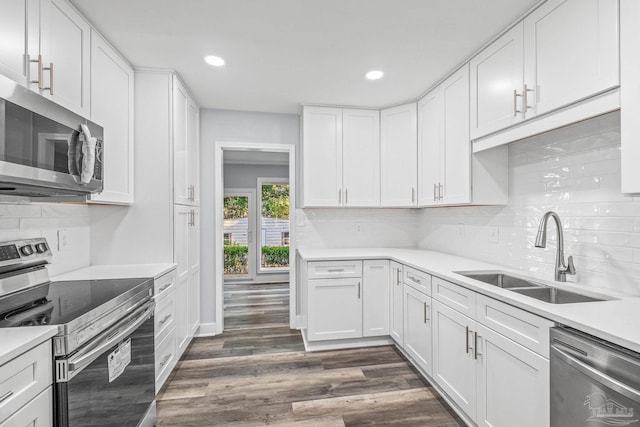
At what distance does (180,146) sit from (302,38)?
1.40 m

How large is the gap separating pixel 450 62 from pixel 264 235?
4.84 metres

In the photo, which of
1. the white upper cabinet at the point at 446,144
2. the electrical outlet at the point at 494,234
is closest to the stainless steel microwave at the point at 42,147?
the white upper cabinet at the point at 446,144

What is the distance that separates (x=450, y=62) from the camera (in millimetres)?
2389

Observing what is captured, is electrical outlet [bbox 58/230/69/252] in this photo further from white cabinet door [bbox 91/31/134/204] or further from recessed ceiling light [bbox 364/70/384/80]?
recessed ceiling light [bbox 364/70/384/80]

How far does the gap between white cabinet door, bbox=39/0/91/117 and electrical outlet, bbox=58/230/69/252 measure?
2.62 feet

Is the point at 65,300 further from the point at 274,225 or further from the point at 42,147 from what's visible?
the point at 274,225

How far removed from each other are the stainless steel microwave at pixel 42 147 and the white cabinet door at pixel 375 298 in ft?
7.47

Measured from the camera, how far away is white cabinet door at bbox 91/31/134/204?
194cm

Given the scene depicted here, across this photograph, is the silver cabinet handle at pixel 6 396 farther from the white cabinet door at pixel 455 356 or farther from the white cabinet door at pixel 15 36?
the white cabinet door at pixel 455 356

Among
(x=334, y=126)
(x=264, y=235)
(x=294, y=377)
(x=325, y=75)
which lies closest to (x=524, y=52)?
(x=325, y=75)

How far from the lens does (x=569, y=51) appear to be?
1520 millimetres

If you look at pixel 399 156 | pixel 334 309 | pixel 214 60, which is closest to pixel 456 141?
pixel 399 156

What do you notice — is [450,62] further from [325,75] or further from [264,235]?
[264,235]

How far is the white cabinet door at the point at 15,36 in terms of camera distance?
4.12ft
